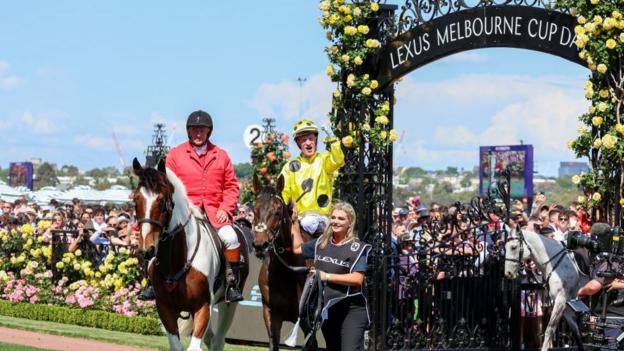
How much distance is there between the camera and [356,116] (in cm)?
1561

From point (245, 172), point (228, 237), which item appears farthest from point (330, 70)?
point (245, 172)

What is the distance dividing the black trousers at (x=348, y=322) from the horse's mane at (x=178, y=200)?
6.52ft

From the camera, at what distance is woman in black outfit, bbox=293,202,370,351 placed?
10.6 m

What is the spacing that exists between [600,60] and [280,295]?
4.99 metres

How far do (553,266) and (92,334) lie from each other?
6769 millimetres

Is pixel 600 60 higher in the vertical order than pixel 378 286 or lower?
higher

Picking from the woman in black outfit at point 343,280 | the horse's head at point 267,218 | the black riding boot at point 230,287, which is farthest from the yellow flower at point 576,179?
the woman in black outfit at point 343,280

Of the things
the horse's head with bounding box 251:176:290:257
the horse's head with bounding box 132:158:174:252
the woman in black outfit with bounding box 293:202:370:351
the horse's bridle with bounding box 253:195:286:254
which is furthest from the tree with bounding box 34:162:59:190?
the woman in black outfit with bounding box 293:202:370:351

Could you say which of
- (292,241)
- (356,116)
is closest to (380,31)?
(356,116)

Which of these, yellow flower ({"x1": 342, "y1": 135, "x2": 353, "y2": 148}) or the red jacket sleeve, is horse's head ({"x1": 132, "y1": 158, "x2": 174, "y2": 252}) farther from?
yellow flower ({"x1": 342, "y1": 135, "x2": 353, "y2": 148})

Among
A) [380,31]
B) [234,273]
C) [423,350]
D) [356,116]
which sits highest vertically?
[380,31]

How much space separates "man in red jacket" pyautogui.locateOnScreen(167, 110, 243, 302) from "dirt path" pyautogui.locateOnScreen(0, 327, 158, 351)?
3596mm

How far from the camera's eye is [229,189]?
13234 millimetres

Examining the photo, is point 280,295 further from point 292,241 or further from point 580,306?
point 580,306
